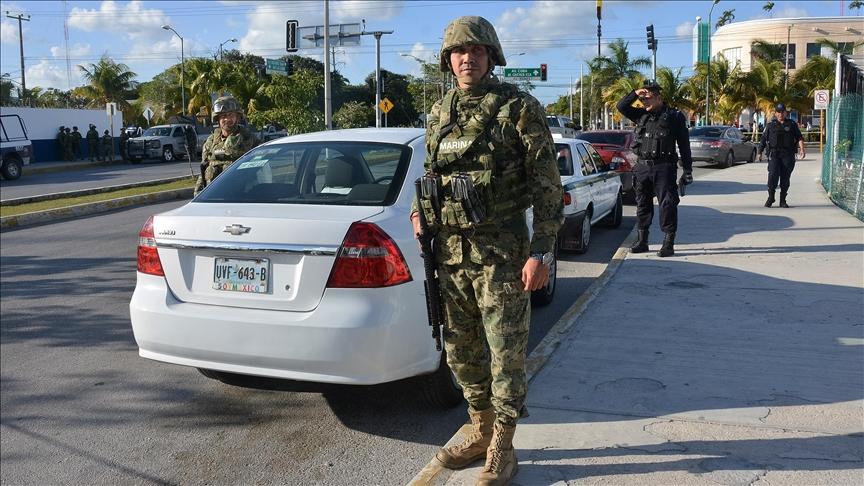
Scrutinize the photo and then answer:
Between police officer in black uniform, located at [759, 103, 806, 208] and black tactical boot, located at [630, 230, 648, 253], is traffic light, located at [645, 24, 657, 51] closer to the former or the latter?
police officer in black uniform, located at [759, 103, 806, 208]

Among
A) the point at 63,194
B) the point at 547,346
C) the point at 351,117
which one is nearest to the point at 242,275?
the point at 547,346

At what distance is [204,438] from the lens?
13.9 ft

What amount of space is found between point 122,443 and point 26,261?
6.58 meters

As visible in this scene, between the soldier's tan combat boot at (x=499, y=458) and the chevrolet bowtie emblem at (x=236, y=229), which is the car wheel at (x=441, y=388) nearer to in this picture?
the soldier's tan combat boot at (x=499, y=458)

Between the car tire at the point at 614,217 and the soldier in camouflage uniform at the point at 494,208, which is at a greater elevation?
the soldier in camouflage uniform at the point at 494,208

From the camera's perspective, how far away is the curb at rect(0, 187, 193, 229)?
43.8ft

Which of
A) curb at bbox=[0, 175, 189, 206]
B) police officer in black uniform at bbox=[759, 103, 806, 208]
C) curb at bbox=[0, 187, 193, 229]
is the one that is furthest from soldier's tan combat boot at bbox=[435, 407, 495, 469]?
curb at bbox=[0, 175, 189, 206]

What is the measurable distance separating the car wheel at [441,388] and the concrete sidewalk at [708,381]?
0.45 metres

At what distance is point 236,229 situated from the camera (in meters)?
3.95

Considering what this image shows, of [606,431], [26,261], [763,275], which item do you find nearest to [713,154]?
[763,275]

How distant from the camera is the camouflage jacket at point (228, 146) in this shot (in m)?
7.92

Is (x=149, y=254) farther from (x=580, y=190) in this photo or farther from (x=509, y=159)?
(x=580, y=190)

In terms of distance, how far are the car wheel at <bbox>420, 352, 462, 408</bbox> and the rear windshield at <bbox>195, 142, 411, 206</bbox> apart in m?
0.95

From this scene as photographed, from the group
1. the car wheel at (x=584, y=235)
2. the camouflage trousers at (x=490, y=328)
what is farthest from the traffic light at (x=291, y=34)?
the camouflage trousers at (x=490, y=328)
